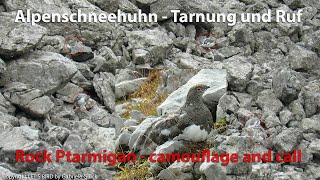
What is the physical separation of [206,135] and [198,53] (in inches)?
237

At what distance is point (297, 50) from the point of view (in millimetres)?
15984

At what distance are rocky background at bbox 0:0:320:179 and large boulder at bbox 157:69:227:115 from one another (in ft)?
0.10

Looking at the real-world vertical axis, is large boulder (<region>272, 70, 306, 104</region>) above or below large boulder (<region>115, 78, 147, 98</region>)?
above

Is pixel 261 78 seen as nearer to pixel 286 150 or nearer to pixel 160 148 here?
pixel 286 150

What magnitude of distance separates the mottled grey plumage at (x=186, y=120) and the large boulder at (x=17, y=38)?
13.5 ft

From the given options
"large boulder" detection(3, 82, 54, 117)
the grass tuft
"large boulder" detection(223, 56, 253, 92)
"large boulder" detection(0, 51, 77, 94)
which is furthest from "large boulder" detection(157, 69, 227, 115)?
"large boulder" detection(3, 82, 54, 117)

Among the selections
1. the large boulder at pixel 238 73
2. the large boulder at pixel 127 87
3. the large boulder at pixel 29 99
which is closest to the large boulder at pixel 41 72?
the large boulder at pixel 29 99

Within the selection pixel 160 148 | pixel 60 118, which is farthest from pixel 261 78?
pixel 60 118

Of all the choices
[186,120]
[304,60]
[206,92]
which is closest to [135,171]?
[186,120]

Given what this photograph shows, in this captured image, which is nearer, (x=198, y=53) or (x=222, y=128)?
(x=222, y=128)

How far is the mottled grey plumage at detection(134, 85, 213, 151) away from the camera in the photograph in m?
11.6

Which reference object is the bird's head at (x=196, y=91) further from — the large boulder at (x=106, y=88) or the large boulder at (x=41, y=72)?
the large boulder at (x=41, y=72)

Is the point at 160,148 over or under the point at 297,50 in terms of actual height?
under

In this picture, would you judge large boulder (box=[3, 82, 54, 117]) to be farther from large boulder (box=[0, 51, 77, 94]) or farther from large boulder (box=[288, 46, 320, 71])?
large boulder (box=[288, 46, 320, 71])
